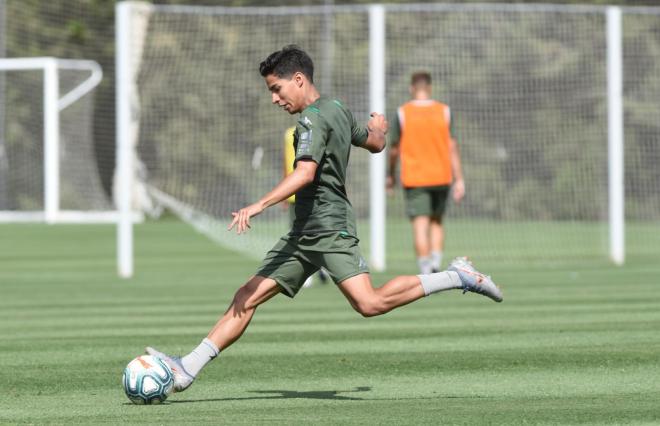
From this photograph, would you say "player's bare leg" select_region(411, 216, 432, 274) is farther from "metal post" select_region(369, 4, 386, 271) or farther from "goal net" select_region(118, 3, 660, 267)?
"goal net" select_region(118, 3, 660, 267)

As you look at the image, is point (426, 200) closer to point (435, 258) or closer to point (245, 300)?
point (435, 258)

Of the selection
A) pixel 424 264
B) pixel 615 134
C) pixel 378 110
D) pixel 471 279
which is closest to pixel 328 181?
pixel 471 279

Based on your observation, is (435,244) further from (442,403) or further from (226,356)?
(442,403)

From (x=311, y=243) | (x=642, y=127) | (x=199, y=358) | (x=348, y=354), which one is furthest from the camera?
(x=642, y=127)

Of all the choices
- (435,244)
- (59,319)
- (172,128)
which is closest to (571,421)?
(59,319)

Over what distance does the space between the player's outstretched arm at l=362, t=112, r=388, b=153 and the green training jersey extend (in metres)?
0.19

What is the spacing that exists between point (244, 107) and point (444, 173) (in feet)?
33.1

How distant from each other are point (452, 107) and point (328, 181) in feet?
62.9

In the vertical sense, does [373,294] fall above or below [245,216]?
below

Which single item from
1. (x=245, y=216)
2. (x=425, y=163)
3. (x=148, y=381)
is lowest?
(x=148, y=381)

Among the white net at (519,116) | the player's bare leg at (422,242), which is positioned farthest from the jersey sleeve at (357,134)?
the white net at (519,116)

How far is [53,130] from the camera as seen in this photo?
3291 centimetres

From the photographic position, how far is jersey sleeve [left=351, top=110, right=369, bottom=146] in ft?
29.8

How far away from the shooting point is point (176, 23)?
24.8 m
